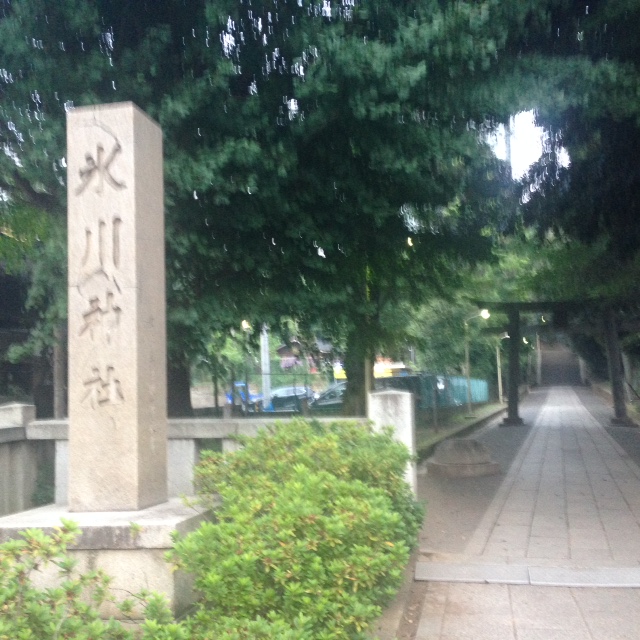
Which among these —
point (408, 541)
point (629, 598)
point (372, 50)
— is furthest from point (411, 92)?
point (629, 598)

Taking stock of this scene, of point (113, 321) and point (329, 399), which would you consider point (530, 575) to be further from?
point (329, 399)

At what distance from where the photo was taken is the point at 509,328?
23.5 m

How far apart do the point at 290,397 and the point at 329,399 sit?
2341mm

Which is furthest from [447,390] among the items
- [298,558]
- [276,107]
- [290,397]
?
[298,558]

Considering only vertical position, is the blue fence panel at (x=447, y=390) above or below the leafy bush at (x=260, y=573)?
above

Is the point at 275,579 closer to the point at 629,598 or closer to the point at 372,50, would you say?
the point at 629,598

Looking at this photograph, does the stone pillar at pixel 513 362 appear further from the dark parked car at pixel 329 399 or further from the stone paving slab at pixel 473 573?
the stone paving slab at pixel 473 573

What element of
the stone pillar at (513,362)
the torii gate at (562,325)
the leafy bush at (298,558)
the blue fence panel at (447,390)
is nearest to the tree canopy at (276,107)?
the leafy bush at (298,558)

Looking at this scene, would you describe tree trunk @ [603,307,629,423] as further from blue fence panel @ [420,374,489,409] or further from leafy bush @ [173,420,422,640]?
leafy bush @ [173,420,422,640]

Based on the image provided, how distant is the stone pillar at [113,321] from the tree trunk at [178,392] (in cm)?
361

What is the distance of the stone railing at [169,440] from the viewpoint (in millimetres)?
6363

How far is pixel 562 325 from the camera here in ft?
72.3

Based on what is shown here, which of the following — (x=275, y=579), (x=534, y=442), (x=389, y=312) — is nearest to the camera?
(x=275, y=579)

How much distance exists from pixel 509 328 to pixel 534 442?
4.77 metres
